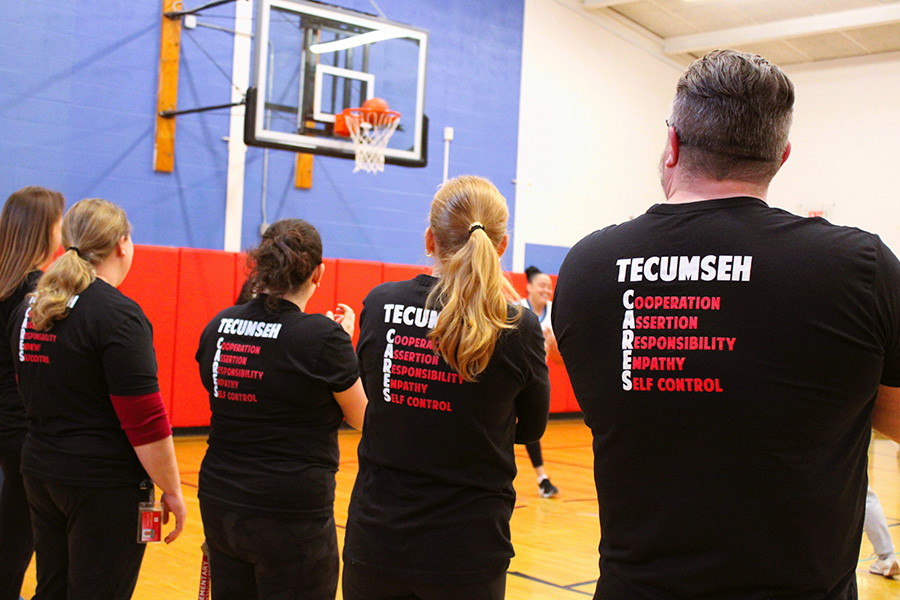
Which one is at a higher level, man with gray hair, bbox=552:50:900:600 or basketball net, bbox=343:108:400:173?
basketball net, bbox=343:108:400:173

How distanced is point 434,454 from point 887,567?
11.3ft

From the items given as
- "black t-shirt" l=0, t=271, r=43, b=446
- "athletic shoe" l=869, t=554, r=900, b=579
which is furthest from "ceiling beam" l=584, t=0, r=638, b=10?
"black t-shirt" l=0, t=271, r=43, b=446

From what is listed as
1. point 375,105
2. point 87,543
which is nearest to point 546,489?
point 375,105

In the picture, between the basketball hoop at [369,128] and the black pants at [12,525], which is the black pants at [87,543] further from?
the basketball hoop at [369,128]

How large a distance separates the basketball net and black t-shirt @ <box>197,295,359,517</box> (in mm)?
5395

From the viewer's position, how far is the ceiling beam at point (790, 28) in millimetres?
10656

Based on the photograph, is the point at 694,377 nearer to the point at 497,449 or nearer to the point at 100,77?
the point at 497,449

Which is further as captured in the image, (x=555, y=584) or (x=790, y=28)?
(x=790, y=28)

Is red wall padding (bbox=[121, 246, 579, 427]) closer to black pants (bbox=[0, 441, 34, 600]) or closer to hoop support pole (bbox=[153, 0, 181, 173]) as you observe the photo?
hoop support pole (bbox=[153, 0, 181, 173])

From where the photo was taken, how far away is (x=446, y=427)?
1.79 meters

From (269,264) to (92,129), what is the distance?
19.8 ft

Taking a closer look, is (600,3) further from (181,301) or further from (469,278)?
(469,278)

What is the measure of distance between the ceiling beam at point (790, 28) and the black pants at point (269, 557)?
36.0 ft

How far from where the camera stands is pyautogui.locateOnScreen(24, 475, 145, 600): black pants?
2201mm
